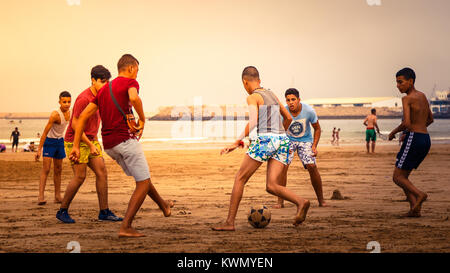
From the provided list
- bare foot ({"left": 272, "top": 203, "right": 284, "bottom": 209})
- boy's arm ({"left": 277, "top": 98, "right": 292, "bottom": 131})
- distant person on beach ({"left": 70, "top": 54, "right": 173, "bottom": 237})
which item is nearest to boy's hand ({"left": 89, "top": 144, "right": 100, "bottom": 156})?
distant person on beach ({"left": 70, "top": 54, "right": 173, "bottom": 237})

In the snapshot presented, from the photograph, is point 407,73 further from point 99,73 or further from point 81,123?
point 81,123

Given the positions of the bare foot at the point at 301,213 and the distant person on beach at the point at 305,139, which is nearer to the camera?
the bare foot at the point at 301,213

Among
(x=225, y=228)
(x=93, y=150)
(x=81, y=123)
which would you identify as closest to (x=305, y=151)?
(x=225, y=228)

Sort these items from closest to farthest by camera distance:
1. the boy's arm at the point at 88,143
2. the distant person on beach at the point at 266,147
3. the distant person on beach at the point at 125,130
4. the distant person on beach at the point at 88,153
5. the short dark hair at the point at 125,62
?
the distant person on beach at the point at 125,130, the short dark hair at the point at 125,62, the distant person on beach at the point at 266,147, the boy's arm at the point at 88,143, the distant person on beach at the point at 88,153

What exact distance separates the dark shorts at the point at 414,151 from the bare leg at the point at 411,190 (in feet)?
0.39

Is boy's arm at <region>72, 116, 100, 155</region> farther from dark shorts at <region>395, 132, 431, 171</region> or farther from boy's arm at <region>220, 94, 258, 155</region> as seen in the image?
dark shorts at <region>395, 132, 431, 171</region>

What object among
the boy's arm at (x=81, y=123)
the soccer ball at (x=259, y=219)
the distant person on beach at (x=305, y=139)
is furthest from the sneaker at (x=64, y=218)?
the distant person on beach at (x=305, y=139)

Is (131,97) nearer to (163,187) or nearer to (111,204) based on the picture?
(111,204)

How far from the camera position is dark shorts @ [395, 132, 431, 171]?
24.5ft

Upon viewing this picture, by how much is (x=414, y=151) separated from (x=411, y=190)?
1.88 feet

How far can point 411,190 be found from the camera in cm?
743

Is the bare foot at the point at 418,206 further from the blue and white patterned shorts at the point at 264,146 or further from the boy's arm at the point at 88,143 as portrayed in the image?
the boy's arm at the point at 88,143

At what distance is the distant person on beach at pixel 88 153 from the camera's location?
23.4ft
